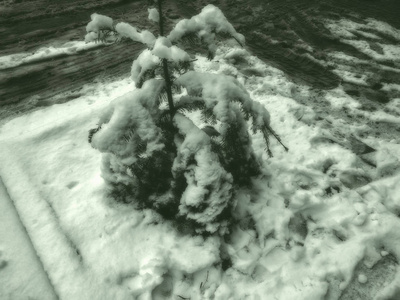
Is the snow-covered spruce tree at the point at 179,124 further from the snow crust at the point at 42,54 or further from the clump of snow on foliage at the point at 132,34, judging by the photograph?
the snow crust at the point at 42,54

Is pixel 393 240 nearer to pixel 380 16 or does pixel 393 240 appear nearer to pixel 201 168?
pixel 201 168

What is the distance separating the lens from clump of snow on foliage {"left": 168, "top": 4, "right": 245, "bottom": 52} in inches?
68.8

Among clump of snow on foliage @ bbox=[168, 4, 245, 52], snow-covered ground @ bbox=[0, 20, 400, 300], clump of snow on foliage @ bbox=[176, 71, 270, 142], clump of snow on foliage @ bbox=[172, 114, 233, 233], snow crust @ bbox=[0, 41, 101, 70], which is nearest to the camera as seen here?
clump of snow on foliage @ bbox=[168, 4, 245, 52]

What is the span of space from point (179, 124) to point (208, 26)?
66 cm

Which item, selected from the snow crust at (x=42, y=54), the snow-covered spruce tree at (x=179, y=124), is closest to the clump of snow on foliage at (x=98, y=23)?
the snow-covered spruce tree at (x=179, y=124)

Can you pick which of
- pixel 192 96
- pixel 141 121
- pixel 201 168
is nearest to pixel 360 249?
pixel 201 168

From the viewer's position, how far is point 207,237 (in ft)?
7.63

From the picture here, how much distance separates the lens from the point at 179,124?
2055 millimetres

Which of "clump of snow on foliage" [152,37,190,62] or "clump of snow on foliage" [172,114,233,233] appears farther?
"clump of snow on foliage" [172,114,233,233]

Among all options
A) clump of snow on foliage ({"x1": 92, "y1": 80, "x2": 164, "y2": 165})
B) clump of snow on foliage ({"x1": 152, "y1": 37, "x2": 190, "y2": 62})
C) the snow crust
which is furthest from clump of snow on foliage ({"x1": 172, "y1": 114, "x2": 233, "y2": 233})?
the snow crust

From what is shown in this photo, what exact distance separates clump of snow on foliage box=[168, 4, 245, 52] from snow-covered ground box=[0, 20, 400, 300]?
1.38 metres

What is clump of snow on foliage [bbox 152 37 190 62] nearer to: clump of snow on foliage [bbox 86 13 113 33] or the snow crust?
clump of snow on foliage [bbox 86 13 113 33]

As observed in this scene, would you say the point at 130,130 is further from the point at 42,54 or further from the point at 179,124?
the point at 42,54

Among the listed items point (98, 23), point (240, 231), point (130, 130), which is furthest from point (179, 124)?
point (240, 231)
